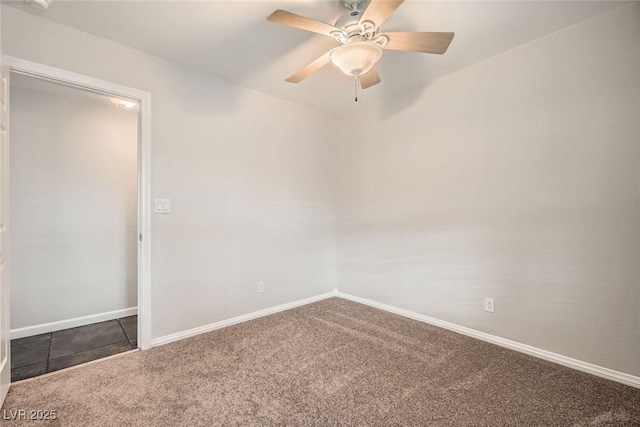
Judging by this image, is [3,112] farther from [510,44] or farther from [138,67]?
[510,44]

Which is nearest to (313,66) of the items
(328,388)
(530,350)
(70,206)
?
(328,388)

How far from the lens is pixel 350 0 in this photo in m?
1.70

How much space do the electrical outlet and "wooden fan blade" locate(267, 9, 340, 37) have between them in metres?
2.37

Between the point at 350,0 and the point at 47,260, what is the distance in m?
3.46

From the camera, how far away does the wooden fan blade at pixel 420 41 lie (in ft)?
5.32

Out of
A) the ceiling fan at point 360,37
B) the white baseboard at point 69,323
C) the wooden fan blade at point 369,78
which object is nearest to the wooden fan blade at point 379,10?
the ceiling fan at point 360,37

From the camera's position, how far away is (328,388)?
6.03 ft

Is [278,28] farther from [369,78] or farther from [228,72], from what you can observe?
[228,72]

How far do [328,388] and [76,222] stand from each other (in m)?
2.96

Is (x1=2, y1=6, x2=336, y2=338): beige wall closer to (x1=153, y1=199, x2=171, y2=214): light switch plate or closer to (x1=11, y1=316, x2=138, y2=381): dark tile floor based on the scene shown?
(x1=153, y1=199, x2=171, y2=214): light switch plate

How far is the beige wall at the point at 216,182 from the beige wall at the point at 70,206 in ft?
3.31

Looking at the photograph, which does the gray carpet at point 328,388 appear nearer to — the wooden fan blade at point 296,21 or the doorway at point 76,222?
the doorway at point 76,222

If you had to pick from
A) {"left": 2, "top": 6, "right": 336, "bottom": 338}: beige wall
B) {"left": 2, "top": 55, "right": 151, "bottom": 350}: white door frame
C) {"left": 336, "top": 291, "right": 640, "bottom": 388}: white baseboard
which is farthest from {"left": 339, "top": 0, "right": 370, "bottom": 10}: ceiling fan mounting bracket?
{"left": 336, "top": 291, "right": 640, "bottom": 388}: white baseboard

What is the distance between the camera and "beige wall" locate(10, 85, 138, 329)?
8.96ft
